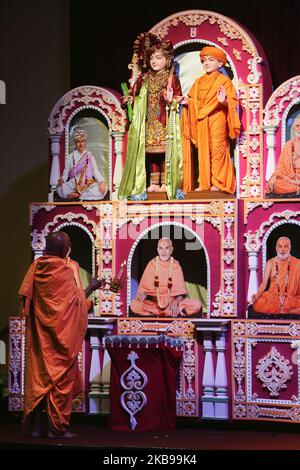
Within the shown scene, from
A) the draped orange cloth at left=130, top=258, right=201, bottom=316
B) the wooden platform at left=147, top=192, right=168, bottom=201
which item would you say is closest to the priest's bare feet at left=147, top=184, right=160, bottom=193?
the wooden platform at left=147, top=192, right=168, bottom=201

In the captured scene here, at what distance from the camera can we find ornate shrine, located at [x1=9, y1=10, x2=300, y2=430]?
8234 mm

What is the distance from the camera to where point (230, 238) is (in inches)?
332

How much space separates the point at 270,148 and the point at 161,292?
1473 mm

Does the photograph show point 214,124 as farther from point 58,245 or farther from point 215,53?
point 58,245

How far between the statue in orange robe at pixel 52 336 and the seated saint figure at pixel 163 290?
3.15 feet

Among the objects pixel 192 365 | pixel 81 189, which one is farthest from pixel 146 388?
pixel 81 189

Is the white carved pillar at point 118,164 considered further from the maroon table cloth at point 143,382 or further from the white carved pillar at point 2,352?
the white carved pillar at point 2,352

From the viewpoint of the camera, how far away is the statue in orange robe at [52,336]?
7.71 metres

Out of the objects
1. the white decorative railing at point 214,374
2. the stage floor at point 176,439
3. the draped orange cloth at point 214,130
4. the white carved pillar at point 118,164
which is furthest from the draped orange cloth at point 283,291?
the white carved pillar at point 118,164

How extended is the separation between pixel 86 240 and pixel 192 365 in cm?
157
